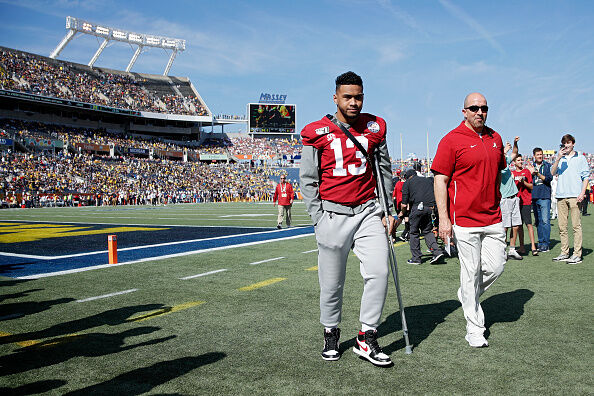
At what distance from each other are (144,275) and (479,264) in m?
4.72

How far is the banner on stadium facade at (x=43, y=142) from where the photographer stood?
45875 millimetres

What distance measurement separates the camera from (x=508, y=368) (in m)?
3.11

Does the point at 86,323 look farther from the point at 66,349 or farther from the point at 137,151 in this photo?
the point at 137,151

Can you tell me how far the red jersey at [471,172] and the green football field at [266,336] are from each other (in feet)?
3.28

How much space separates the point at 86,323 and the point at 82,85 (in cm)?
6237

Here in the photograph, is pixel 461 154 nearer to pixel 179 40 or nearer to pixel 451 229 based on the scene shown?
pixel 451 229

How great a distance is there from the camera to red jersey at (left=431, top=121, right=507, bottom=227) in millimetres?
3760

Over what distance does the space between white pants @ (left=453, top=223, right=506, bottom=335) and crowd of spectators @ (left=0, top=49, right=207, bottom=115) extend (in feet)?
182

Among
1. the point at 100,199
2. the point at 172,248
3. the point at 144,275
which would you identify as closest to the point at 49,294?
the point at 144,275

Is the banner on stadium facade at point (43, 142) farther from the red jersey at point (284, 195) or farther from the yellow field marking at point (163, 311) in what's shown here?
the yellow field marking at point (163, 311)

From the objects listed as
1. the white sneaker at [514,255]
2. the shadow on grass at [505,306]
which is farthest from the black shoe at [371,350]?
the white sneaker at [514,255]

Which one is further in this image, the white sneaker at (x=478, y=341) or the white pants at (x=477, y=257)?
the white pants at (x=477, y=257)

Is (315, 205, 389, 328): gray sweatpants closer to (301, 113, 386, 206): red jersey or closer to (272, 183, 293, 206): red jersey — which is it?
(301, 113, 386, 206): red jersey

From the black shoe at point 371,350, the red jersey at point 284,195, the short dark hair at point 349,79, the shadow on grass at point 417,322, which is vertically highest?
the short dark hair at point 349,79
